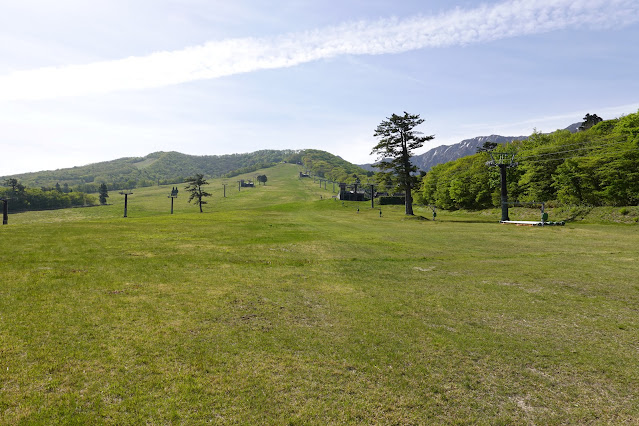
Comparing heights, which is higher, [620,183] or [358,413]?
[620,183]

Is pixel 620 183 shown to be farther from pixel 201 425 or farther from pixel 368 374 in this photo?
pixel 201 425

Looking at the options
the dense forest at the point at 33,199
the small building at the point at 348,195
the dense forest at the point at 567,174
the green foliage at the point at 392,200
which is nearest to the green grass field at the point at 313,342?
the dense forest at the point at 567,174

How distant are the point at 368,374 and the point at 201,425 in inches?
129

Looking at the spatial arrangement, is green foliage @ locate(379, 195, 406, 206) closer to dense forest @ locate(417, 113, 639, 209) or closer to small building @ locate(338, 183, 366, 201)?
small building @ locate(338, 183, 366, 201)

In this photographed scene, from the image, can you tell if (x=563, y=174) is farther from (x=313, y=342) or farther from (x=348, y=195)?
(x=348, y=195)

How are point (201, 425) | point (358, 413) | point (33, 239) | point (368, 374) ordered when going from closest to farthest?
point (201, 425), point (358, 413), point (368, 374), point (33, 239)

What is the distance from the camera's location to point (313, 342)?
807 cm

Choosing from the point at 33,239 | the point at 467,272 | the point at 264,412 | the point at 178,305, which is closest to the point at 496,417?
the point at 264,412

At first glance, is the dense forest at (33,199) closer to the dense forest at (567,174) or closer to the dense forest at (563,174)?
the dense forest at (563,174)

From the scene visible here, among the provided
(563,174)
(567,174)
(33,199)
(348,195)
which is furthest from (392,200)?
(33,199)

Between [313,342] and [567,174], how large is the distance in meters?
65.0

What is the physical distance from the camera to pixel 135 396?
5.71 m

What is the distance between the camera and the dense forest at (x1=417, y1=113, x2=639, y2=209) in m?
47.7

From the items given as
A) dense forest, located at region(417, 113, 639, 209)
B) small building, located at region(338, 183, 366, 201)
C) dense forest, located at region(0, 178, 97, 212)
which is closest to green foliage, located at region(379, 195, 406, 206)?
small building, located at region(338, 183, 366, 201)
